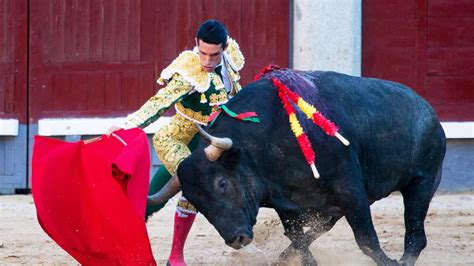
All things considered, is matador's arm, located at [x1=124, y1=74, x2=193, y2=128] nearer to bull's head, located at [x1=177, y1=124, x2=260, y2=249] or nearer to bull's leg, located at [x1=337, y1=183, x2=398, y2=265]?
bull's head, located at [x1=177, y1=124, x2=260, y2=249]

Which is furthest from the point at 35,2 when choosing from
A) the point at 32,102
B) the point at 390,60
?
the point at 390,60

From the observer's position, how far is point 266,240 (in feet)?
20.8

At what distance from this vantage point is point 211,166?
16.8 ft

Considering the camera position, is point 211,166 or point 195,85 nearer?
point 211,166

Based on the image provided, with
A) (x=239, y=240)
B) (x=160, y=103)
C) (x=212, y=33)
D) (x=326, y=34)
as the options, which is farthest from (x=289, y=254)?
(x=326, y=34)

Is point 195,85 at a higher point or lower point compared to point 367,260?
higher

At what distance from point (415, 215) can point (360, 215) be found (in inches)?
21.7

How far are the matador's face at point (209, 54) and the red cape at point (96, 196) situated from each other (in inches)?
17.7

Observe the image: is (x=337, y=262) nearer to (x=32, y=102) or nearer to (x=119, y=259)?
(x=119, y=259)

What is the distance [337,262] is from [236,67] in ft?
3.66

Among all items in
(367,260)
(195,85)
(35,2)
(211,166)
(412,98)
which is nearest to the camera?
(211,166)

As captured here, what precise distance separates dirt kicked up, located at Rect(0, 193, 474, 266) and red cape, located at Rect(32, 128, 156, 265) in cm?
99

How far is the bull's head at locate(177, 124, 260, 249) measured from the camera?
5078mm

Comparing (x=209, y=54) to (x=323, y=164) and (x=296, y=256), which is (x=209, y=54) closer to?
(x=323, y=164)
